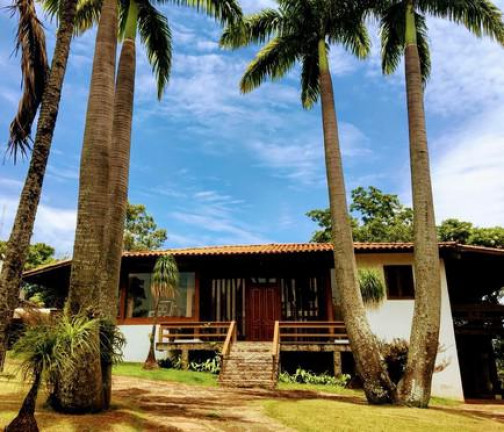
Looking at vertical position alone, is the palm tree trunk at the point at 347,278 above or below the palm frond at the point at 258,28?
below

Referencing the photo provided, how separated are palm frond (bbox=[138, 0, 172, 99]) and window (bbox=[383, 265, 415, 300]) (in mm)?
10946

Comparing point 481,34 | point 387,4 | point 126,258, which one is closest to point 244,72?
point 387,4

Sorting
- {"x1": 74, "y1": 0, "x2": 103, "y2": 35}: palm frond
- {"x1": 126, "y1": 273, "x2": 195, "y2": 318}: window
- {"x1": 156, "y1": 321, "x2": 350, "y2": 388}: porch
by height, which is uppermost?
{"x1": 74, "y1": 0, "x2": 103, "y2": 35}: palm frond

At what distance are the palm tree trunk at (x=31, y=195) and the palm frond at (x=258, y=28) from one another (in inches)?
281

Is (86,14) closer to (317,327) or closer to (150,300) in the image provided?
(150,300)

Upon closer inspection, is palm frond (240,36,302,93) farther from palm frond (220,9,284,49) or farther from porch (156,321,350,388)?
porch (156,321,350,388)

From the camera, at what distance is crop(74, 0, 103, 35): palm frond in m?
11.6

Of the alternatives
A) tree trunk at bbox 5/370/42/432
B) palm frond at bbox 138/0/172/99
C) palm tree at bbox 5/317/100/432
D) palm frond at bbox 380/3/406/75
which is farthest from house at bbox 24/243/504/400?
tree trunk at bbox 5/370/42/432

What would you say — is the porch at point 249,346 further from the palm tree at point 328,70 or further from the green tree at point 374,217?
the green tree at point 374,217

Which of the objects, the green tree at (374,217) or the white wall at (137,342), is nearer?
the white wall at (137,342)

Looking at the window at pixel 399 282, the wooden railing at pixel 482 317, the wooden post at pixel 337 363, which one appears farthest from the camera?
the window at pixel 399 282

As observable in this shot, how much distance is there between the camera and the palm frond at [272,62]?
14.3 m

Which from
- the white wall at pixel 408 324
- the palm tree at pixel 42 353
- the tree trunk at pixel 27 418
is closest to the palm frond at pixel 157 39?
the palm tree at pixel 42 353

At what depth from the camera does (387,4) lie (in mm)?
13039
